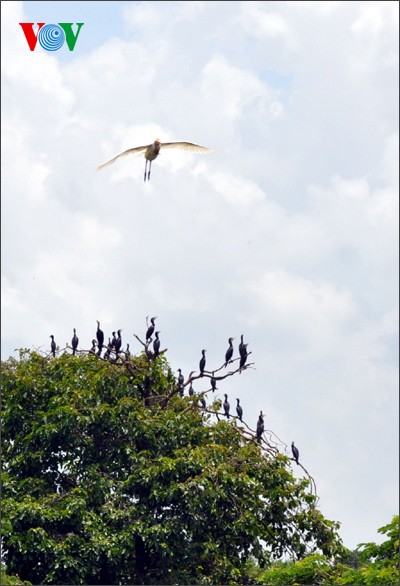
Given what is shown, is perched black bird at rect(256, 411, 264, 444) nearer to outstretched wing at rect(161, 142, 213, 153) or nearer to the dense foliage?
the dense foliage

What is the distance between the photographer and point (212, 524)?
18.5 m

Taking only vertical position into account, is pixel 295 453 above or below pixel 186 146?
below

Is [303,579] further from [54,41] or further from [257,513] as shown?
[54,41]

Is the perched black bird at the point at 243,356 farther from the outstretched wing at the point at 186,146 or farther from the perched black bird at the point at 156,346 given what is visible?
the outstretched wing at the point at 186,146

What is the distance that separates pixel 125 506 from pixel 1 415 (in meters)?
2.56

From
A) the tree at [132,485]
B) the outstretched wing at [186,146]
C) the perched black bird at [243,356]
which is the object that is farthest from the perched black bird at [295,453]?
the outstretched wing at [186,146]

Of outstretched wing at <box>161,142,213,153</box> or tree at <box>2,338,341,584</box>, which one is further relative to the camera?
outstretched wing at <box>161,142,213,153</box>

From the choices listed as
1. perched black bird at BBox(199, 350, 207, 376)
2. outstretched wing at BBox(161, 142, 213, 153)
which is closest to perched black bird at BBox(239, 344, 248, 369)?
perched black bird at BBox(199, 350, 207, 376)

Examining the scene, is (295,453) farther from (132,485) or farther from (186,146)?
(186,146)

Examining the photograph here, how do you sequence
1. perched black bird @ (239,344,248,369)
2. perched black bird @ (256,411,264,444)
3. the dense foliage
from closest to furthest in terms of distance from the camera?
the dense foliage, perched black bird @ (239,344,248,369), perched black bird @ (256,411,264,444)

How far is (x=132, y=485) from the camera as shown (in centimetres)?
1827

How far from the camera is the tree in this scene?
17703 mm

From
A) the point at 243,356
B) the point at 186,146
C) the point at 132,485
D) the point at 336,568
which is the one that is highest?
the point at 186,146

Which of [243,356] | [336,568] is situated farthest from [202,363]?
[336,568]
